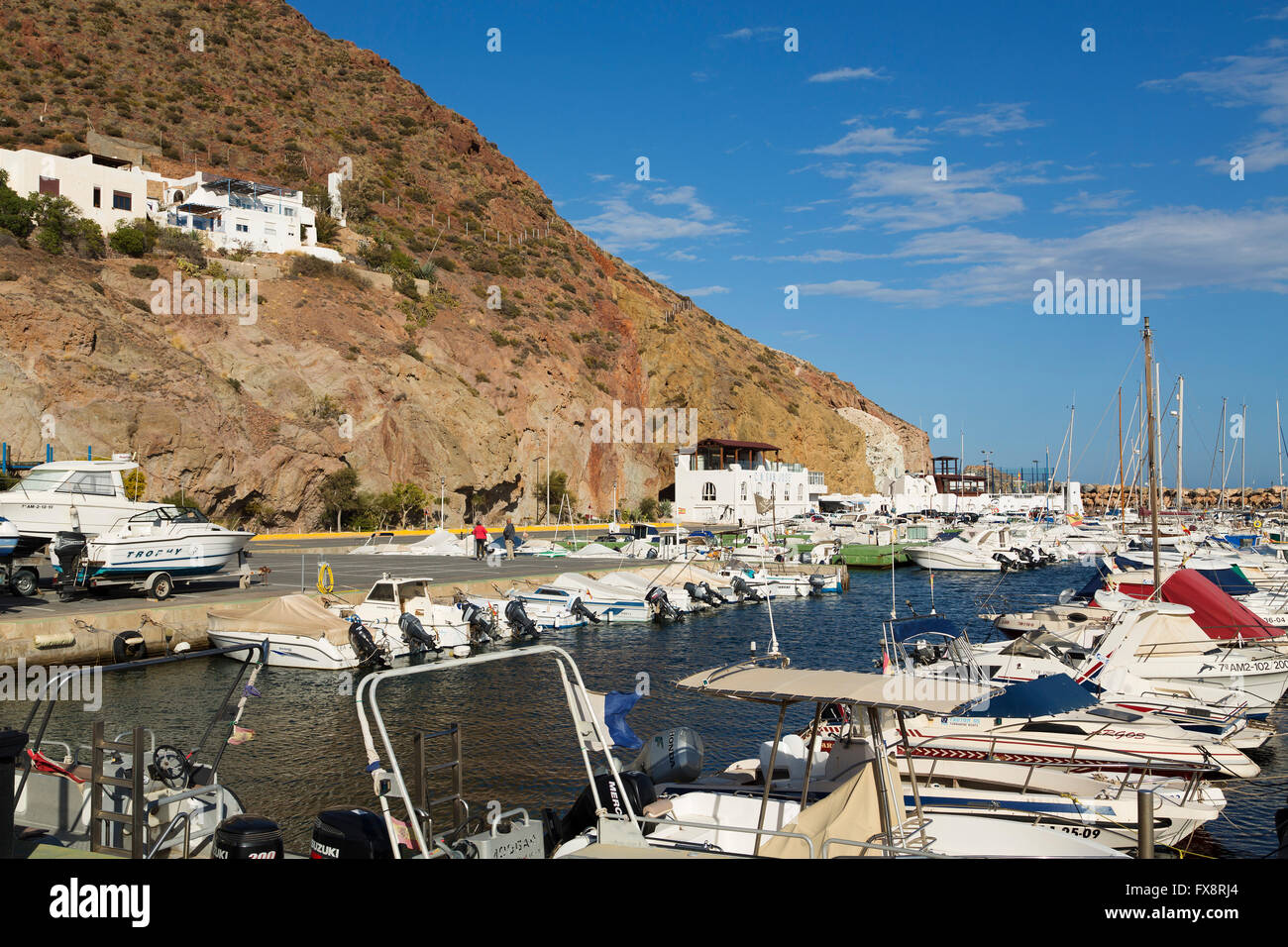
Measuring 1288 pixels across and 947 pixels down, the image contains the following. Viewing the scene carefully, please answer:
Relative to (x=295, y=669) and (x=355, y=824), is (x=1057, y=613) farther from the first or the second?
(x=355, y=824)

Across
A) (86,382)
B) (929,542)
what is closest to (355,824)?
(86,382)

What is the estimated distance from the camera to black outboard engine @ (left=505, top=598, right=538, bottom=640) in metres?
30.6

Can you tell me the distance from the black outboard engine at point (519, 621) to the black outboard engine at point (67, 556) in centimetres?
1301

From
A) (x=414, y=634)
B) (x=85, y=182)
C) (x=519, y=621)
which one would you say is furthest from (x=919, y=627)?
(x=85, y=182)

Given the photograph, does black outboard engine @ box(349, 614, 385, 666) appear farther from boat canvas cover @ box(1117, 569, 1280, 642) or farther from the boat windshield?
boat canvas cover @ box(1117, 569, 1280, 642)

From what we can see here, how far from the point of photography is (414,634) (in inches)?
1048

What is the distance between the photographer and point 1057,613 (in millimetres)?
27703

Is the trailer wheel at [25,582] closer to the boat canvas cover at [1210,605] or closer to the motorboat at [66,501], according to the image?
the motorboat at [66,501]

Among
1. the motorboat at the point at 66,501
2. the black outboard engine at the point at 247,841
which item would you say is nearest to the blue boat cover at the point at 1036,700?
the black outboard engine at the point at 247,841

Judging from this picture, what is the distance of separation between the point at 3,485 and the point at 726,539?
136 ft

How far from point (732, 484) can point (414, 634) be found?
57.2 metres

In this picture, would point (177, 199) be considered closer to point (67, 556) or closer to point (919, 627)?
point (67, 556)

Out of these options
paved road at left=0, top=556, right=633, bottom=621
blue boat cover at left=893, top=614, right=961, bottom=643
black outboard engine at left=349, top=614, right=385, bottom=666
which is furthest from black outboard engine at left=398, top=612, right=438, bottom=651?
blue boat cover at left=893, top=614, right=961, bottom=643

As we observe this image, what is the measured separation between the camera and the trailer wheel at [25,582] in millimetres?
26359
